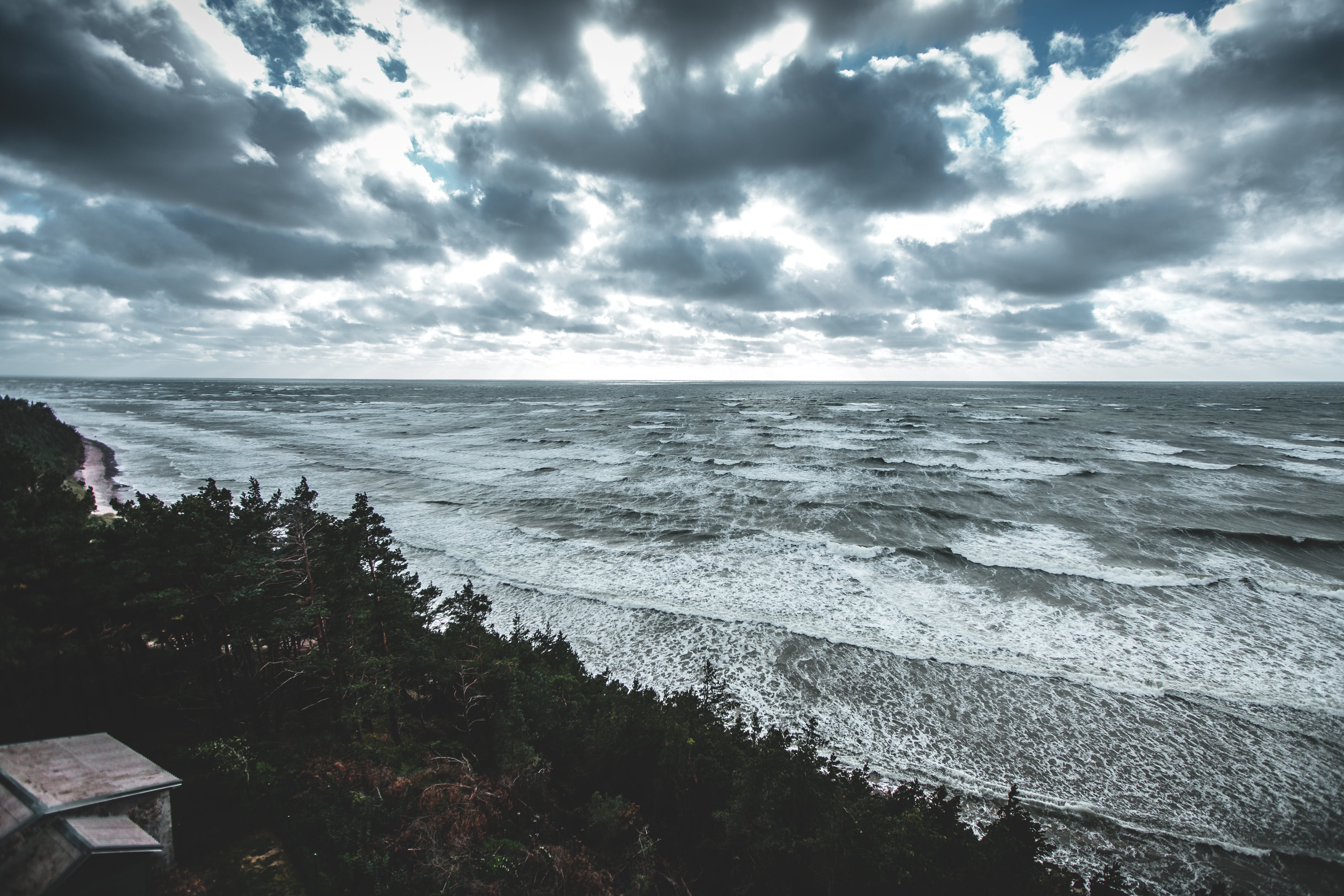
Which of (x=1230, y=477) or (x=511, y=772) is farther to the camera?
(x=1230, y=477)

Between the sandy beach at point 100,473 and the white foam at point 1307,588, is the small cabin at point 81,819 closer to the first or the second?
the sandy beach at point 100,473

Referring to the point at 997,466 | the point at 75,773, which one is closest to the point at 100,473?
the point at 75,773

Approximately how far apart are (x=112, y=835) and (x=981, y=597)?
20022 millimetres

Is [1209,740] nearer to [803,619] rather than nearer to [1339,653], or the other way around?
[1339,653]

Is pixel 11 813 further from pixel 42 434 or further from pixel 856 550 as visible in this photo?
pixel 42 434

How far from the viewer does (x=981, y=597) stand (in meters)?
17.1

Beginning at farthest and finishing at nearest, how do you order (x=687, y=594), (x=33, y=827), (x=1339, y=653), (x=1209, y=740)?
(x=687, y=594) → (x=1339, y=653) → (x=1209, y=740) → (x=33, y=827)

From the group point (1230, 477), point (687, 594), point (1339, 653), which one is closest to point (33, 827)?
point (687, 594)

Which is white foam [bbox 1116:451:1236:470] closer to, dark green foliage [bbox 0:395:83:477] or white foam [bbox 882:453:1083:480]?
A: white foam [bbox 882:453:1083:480]

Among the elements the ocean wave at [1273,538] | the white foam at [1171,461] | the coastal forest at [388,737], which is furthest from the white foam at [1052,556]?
the white foam at [1171,461]

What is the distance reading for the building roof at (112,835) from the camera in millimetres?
5156

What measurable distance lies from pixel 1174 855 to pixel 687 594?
11.8 m

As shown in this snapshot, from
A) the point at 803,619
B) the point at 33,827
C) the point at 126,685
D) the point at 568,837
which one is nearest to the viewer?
the point at 33,827

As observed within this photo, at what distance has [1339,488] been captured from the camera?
32781 mm
